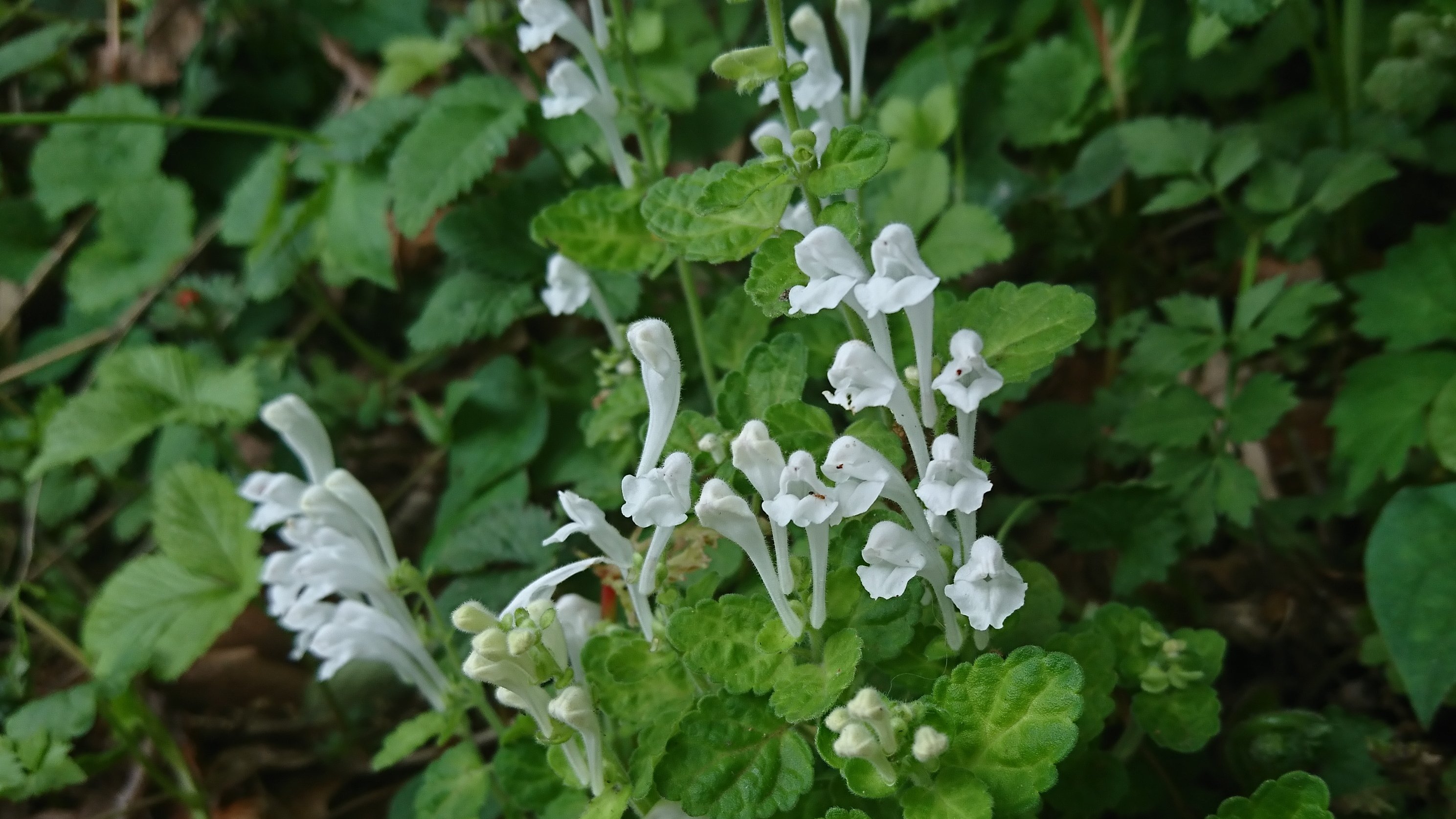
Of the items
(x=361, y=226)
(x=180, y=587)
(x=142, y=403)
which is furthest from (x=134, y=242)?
(x=180, y=587)

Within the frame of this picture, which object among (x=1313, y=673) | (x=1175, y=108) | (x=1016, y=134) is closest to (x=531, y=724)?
(x=1313, y=673)

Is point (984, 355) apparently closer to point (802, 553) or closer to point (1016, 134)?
point (802, 553)

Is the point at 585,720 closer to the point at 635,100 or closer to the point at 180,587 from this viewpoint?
the point at 635,100

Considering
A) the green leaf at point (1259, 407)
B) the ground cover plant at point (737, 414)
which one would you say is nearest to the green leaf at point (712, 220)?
the ground cover plant at point (737, 414)

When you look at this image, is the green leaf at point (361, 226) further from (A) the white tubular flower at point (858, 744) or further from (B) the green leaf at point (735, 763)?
(A) the white tubular flower at point (858, 744)

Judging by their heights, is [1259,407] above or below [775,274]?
below

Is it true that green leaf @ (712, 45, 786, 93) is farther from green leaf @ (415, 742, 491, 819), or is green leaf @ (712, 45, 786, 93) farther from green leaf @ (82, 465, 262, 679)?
green leaf @ (82, 465, 262, 679)
